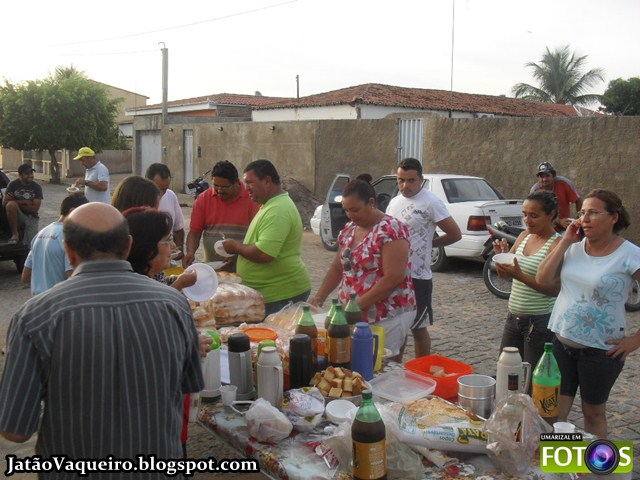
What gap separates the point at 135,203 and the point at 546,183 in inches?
255

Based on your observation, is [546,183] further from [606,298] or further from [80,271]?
[80,271]

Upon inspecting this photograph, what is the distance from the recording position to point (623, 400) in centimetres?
498

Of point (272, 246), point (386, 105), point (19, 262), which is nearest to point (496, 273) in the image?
point (272, 246)

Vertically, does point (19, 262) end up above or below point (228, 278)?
below

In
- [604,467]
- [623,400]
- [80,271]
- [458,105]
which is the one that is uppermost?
[458,105]

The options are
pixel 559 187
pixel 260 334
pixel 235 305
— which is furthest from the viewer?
pixel 559 187

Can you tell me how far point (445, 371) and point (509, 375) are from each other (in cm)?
57

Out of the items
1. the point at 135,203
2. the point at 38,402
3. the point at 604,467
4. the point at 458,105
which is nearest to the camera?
the point at 38,402

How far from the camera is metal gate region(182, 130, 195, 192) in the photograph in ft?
81.1

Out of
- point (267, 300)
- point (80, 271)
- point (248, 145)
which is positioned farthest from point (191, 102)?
point (80, 271)

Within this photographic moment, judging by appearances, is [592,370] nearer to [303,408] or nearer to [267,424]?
[303,408]

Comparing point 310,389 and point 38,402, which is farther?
point 310,389

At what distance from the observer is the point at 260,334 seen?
141 inches

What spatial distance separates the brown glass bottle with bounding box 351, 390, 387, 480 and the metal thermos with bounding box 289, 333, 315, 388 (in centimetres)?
81
